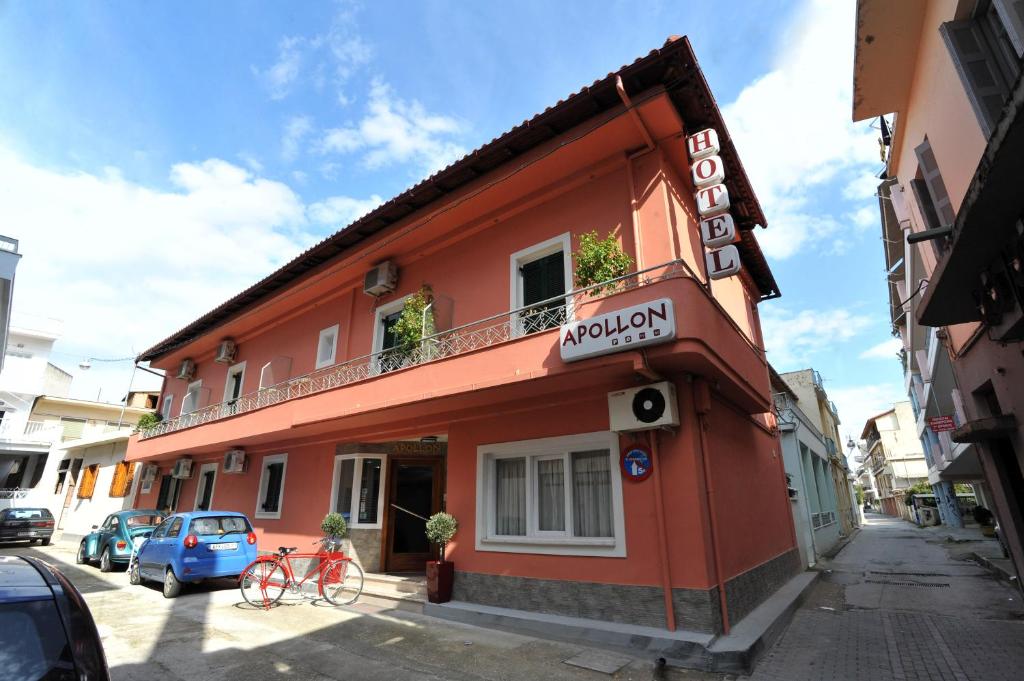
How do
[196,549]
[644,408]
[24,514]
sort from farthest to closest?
[24,514] < [196,549] < [644,408]

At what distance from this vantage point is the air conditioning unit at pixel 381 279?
1076 centimetres

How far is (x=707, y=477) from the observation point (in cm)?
654

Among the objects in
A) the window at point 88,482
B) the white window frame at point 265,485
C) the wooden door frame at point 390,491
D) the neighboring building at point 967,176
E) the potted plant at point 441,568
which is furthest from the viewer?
the window at point 88,482

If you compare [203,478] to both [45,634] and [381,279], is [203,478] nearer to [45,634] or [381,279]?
[381,279]

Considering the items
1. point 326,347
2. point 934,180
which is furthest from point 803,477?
point 326,347

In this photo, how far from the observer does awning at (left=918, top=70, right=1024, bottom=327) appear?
9.80 feet

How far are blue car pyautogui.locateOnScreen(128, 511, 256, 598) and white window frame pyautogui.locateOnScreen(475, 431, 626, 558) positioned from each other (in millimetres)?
5454

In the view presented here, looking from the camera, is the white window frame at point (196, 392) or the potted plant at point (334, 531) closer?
the potted plant at point (334, 531)

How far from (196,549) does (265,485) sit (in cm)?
372

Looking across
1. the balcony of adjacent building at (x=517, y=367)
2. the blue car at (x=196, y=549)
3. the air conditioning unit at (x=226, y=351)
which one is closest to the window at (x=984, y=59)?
the balcony of adjacent building at (x=517, y=367)

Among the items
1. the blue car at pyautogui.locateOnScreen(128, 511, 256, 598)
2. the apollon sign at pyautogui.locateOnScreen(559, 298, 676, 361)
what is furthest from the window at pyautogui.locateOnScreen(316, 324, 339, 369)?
the apollon sign at pyautogui.locateOnScreen(559, 298, 676, 361)

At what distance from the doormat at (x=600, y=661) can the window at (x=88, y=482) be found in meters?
25.5

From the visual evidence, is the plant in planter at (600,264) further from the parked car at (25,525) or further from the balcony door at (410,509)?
the parked car at (25,525)

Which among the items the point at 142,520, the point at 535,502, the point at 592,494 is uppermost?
the point at 592,494
